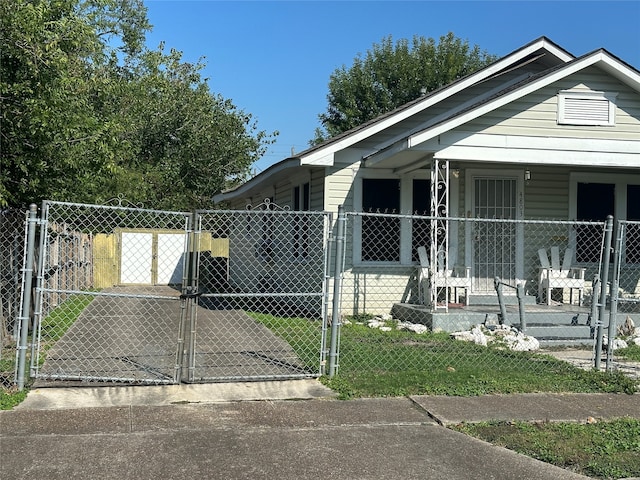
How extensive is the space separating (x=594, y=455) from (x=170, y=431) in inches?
135

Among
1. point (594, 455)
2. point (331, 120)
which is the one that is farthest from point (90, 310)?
point (331, 120)

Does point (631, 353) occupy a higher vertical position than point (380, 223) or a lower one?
lower

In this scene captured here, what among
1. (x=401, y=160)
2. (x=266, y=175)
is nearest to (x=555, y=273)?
(x=401, y=160)

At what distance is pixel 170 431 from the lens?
5.18m

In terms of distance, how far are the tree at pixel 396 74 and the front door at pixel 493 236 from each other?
62.8 ft

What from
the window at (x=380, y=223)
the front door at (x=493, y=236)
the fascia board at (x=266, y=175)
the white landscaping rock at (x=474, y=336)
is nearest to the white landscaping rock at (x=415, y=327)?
the white landscaping rock at (x=474, y=336)

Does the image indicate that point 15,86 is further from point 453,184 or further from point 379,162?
point 453,184

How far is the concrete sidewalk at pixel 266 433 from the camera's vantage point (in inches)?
176

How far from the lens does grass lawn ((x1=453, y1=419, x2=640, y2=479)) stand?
4.66 metres

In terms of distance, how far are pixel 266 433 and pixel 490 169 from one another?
27.4ft

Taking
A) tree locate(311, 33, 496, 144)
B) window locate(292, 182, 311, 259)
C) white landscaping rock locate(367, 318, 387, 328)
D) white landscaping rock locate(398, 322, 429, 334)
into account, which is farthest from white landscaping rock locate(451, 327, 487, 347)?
tree locate(311, 33, 496, 144)

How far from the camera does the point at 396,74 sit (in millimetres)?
30984

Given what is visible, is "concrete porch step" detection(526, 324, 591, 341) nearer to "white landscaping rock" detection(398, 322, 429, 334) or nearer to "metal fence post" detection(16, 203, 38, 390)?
"white landscaping rock" detection(398, 322, 429, 334)

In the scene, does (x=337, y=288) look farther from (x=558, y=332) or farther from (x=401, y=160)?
(x=401, y=160)
